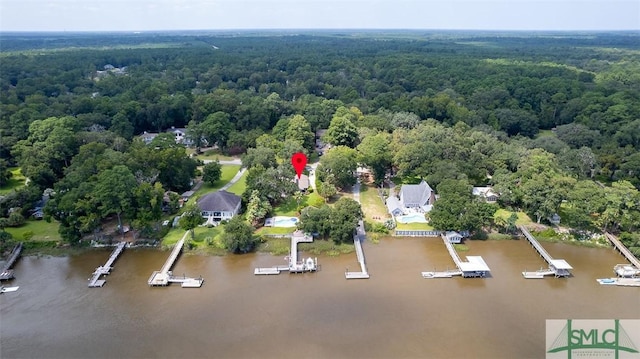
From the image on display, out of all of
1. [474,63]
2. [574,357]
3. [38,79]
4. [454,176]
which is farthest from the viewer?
[474,63]

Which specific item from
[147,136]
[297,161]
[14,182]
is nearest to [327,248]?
[297,161]

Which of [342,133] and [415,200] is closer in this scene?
[415,200]

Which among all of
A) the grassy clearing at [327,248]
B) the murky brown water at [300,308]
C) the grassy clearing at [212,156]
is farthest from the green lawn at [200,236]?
the grassy clearing at [212,156]

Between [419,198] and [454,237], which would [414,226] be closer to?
[454,237]

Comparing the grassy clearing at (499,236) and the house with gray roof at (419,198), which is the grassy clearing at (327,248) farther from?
the grassy clearing at (499,236)

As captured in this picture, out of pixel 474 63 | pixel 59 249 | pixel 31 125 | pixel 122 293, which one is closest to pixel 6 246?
pixel 59 249

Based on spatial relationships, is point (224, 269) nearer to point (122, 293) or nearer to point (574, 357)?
point (122, 293)

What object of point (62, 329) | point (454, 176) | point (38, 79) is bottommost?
point (62, 329)
